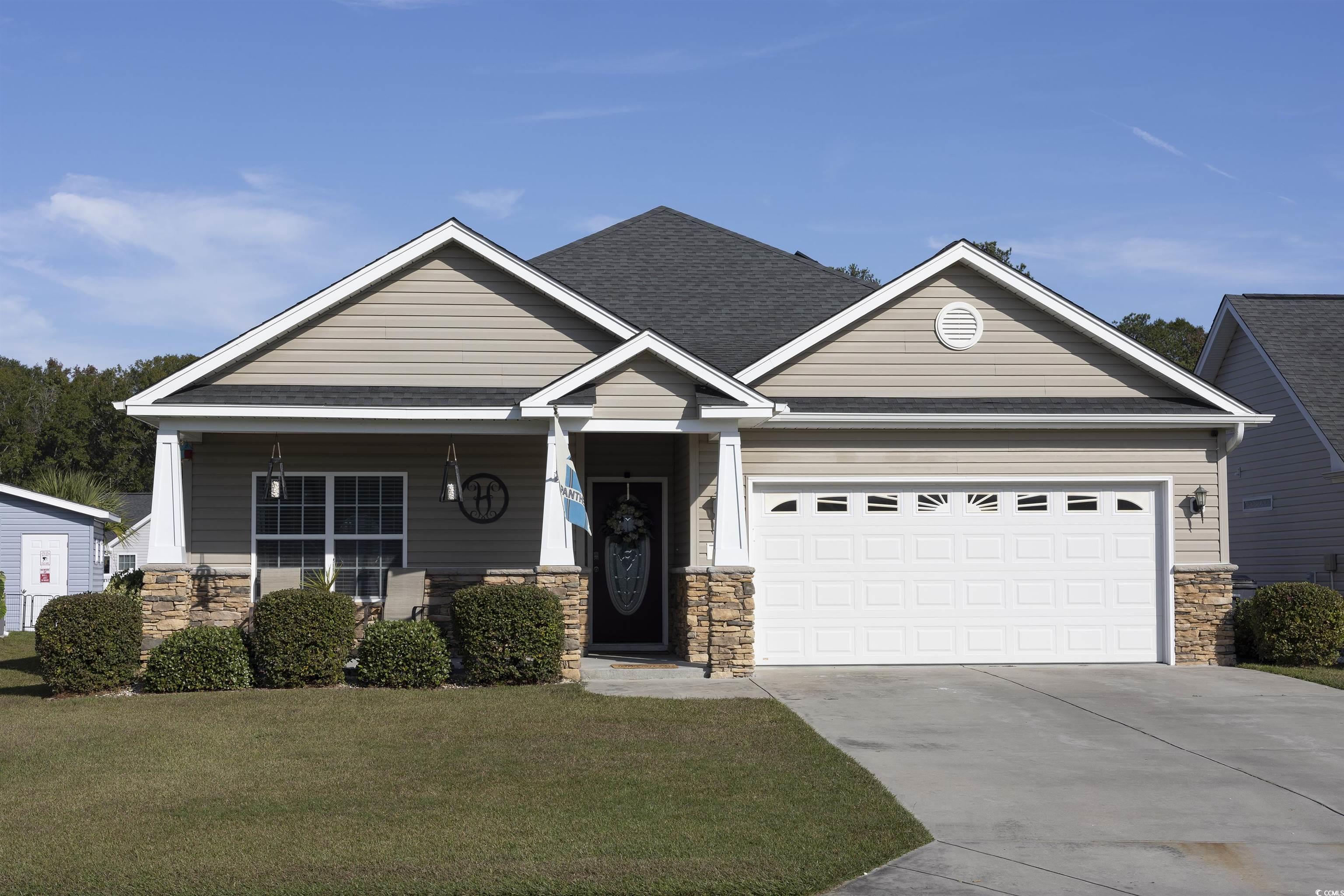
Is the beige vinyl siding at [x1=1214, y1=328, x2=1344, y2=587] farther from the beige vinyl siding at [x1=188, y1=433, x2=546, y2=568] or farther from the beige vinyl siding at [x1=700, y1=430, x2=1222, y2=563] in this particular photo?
the beige vinyl siding at [x1=188, y1=433, x2=546, y2=568]

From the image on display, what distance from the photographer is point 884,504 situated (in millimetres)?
14742

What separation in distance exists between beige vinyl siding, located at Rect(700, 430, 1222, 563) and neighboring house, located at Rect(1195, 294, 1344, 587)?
10.8ft

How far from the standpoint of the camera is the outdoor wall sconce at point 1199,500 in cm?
1480

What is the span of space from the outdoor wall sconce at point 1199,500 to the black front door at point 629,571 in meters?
6.60

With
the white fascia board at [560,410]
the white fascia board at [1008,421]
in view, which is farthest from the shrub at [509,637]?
the white fascia board at [1008,421]

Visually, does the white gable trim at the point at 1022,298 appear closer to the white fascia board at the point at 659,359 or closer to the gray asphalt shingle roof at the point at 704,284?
the gray asphalt shingle roof at the point at 704,284

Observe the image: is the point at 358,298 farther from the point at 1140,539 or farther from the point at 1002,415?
the point at 1140,539

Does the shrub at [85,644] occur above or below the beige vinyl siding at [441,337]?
below

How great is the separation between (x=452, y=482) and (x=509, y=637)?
202 centimetres

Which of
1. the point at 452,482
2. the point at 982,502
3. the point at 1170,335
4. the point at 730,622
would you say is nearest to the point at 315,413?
the point at 452,482

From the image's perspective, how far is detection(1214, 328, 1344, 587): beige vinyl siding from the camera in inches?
704

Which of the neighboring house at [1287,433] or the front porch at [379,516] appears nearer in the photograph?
the front porch at [379,516]

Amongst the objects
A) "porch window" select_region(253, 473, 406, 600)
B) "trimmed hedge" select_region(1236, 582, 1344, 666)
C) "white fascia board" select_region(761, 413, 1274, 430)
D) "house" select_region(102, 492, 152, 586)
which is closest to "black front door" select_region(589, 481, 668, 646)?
"white fascia board" select_region(761, 413, 1274, 430)

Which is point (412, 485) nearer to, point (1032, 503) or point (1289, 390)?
point (1032, 503)
